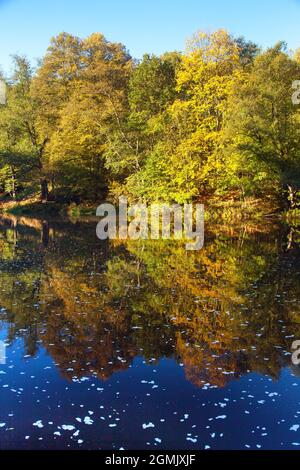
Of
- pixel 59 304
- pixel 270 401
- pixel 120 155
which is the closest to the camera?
pixel 270 401

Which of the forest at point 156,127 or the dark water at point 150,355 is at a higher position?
the forest at point 156,127

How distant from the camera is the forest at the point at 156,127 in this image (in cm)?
3159

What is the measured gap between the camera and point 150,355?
9.07 m

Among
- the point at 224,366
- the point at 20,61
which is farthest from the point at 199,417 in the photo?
the point at 20,61

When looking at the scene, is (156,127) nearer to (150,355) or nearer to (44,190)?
(44,190)

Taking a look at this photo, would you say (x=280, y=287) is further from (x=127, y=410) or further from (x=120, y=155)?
(x=120, y=155)

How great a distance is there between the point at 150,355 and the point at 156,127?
96.0 ft

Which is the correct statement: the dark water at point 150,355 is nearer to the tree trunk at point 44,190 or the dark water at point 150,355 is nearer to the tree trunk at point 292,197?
the tree trunk at point 292,197

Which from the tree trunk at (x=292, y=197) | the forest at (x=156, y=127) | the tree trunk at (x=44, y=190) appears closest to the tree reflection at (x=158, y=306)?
the tree trunk at (x=292, y=197)

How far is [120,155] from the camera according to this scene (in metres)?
38.4

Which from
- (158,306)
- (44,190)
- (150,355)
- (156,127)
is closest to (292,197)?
(156,127)

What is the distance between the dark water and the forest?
16.7m

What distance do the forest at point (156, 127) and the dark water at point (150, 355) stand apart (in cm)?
1674
